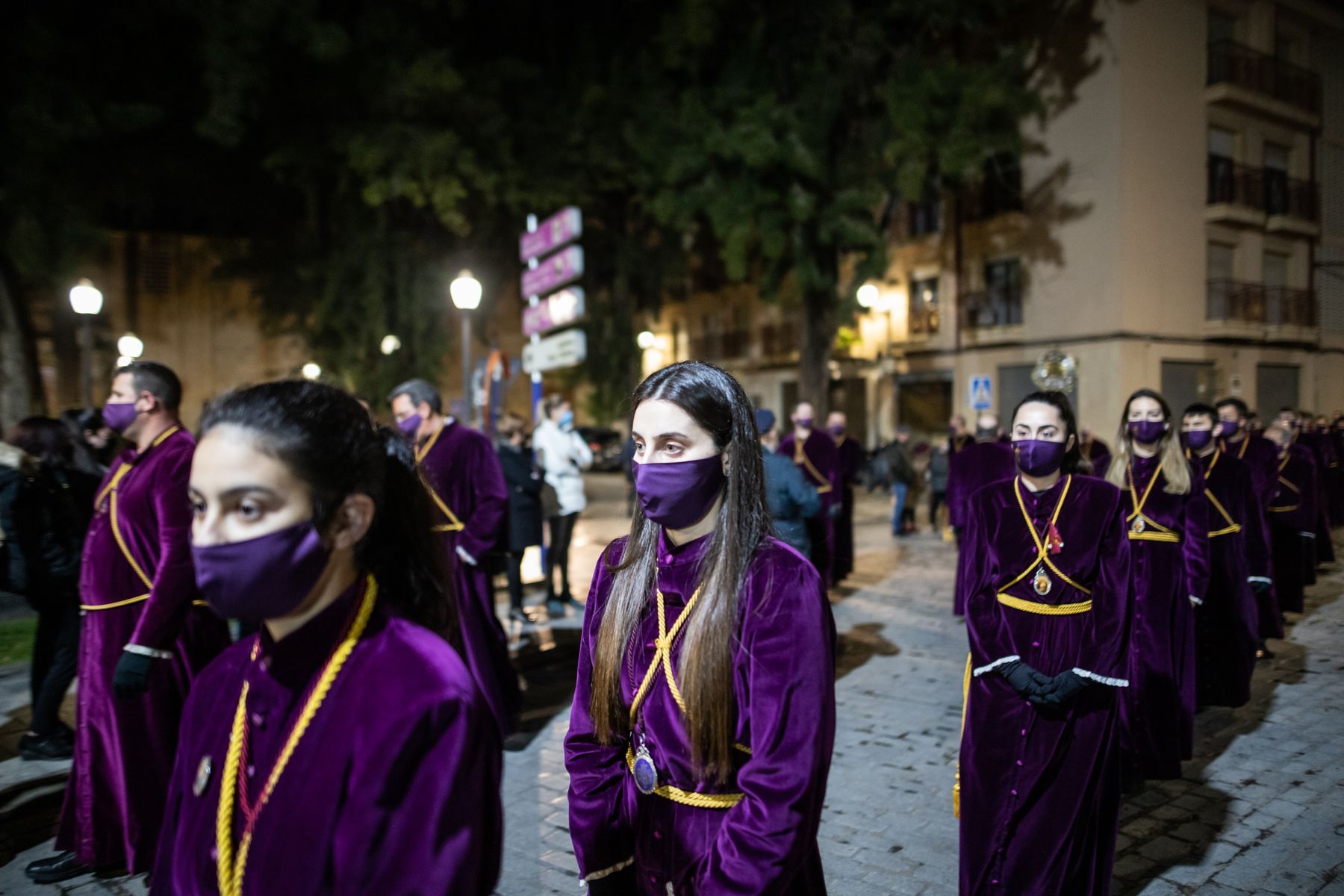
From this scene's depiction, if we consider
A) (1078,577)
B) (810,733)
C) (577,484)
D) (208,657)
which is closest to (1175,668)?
(1078,577)

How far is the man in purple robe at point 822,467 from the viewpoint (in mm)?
10125

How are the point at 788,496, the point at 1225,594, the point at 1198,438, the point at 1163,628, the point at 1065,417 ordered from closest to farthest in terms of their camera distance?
the point at 1065,417 < the point at 1163,628 < the point at 1225,594 < the point at 1198,438 < the point at 788,496

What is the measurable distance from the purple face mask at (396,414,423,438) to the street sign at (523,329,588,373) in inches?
210

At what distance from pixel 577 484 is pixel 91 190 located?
1005 cm

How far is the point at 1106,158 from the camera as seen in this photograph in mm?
24766

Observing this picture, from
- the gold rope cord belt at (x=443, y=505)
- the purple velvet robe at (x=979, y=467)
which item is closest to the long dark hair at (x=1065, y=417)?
the gold rope cord belt at (x=443, y=505)

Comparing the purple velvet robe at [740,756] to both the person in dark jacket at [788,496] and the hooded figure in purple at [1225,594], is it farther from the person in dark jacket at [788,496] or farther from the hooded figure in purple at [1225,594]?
the hooded figure in purple at [1225,594]

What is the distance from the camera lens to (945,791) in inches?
192

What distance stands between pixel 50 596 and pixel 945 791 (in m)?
5.30

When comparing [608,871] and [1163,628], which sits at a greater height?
[608,871]

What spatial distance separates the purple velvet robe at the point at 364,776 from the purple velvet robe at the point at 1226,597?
5.81m

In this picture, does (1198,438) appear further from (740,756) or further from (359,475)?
(359,475)

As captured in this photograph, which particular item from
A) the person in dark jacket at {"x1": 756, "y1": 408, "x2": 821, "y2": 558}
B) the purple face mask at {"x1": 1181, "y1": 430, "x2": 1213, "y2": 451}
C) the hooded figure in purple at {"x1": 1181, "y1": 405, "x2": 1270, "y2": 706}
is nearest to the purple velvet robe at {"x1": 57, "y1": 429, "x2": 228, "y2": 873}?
the person in dark jacket at {"x1": 756, "y1": 408, "x2": 821, "y2": 558}

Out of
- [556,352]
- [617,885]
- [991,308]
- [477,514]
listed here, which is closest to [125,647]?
[477,514]
